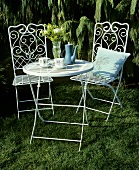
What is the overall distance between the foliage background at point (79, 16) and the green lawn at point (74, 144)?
2.94ft

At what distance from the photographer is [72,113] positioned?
3.46 meters

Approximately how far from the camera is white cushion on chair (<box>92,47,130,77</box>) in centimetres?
323

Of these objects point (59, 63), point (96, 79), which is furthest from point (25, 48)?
point (59, 63)

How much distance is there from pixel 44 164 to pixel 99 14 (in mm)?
2223

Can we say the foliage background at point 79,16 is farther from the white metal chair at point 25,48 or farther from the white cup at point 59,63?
the white cup at point 59,63

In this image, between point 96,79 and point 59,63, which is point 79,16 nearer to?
point 96,79

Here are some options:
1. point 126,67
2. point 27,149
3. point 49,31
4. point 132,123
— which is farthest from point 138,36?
point 27,149

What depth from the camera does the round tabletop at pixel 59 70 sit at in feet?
8.27

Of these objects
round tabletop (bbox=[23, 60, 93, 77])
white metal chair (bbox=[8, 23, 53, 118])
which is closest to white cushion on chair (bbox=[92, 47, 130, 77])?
round tabletop (bbox=[23, 60, 93, 77])

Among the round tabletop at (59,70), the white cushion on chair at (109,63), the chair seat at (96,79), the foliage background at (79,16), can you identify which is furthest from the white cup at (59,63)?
the foliage background at (79,16)

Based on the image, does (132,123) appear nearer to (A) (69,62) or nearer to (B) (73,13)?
(A) (69,62)

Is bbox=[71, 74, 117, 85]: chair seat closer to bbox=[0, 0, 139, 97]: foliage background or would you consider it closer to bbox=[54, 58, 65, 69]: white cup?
bbox=[54, 58, 65, 69]: white cup

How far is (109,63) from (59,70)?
0.85 metres

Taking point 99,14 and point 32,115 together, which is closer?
point 32,115
